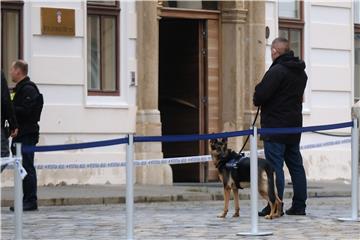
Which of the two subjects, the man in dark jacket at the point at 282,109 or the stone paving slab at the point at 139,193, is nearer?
the man in dark jacket at the point at 282,109

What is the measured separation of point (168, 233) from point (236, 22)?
1024 cm

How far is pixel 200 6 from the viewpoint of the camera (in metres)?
20.9

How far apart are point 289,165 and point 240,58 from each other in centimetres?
793

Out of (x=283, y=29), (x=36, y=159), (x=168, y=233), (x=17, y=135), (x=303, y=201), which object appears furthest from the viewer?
(x=283, y=29)

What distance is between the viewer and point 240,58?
2095 cm

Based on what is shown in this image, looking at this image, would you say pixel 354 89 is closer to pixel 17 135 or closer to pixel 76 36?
pixel 76 36

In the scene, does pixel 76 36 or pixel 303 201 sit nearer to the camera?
pixel 303 201

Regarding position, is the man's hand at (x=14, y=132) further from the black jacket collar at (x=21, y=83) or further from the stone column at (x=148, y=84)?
the stone column at (x=148, y=84)

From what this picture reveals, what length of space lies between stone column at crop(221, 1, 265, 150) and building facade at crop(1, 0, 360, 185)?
19 mm

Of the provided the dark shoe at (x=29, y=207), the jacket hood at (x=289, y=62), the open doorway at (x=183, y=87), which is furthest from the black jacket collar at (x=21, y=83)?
the open doorway at (x=183, y=87)

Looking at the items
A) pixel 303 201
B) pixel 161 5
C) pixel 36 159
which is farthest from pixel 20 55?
pixel 303 201

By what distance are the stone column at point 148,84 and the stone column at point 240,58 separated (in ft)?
6.14

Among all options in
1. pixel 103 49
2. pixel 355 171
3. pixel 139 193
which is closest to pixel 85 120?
pixel 103 49

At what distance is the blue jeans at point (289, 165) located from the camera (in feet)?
42.3
